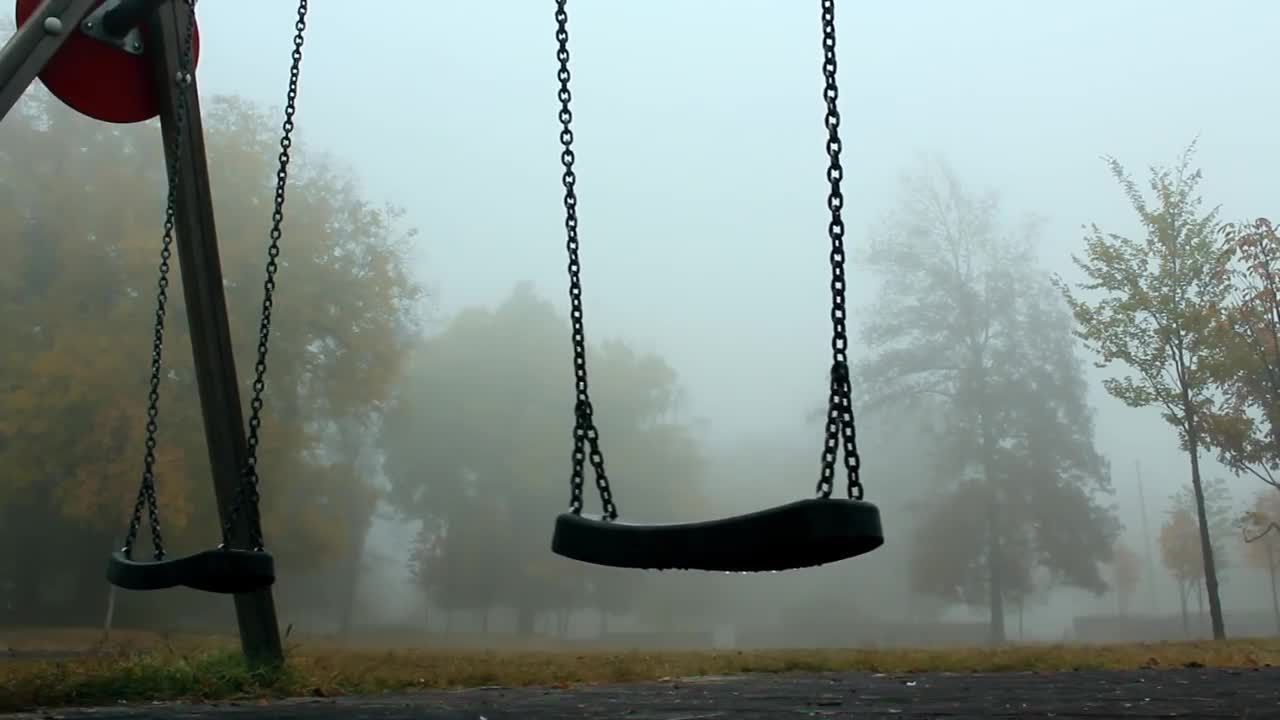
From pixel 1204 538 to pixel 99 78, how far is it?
14.4m

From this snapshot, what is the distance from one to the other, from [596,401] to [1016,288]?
34.3ft

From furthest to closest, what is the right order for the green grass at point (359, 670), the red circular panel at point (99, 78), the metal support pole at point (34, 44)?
the green grass at point (359, 670)
the red circular panel at point (99, 78)
the metal support pole at point (34, 44)

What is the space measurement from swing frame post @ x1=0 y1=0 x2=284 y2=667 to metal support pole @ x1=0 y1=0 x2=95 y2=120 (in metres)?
0.30

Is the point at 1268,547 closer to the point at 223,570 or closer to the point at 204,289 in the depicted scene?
the point at 204,289

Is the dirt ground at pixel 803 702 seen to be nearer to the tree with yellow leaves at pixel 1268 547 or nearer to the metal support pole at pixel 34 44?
the metal support pole at pixel 34 44

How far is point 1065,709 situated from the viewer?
4.04 meters

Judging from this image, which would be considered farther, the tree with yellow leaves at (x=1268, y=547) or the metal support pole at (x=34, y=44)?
the tree with yellow leaves at (x=1268, y=547)

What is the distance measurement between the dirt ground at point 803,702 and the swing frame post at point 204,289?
0.62 metres

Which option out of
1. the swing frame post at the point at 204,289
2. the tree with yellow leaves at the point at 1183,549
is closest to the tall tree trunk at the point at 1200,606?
the tree with yellow leaves at the point at 1183,549

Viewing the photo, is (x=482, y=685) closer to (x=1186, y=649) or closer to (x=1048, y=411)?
(x=1186, y=649)

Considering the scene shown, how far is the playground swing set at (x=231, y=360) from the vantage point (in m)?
2.18

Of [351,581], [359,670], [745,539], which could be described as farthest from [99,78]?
[351,581]

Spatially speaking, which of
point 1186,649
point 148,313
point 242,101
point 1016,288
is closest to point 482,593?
point 148,313

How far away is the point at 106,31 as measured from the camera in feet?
14.7
